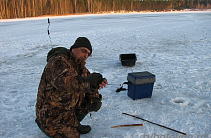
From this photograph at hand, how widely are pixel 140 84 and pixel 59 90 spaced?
1.72 m

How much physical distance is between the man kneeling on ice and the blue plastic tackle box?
1.23m

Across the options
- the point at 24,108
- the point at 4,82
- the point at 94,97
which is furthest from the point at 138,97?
the point at 4,82

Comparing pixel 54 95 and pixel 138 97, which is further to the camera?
pixel 138 97

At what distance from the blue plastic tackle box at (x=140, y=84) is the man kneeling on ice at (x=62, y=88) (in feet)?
4.03

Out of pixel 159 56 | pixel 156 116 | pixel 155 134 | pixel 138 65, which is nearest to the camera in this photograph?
pixel 155 134

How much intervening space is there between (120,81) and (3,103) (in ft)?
8.32

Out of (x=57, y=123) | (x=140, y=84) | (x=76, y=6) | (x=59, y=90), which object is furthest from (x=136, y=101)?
(x=76, y=6)

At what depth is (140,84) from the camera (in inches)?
130

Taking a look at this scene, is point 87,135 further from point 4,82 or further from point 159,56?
point 159,56

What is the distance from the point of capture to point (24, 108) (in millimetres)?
3314

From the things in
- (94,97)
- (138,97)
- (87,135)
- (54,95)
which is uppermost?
(54,95)

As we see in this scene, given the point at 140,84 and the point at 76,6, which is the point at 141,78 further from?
the point at 76,6

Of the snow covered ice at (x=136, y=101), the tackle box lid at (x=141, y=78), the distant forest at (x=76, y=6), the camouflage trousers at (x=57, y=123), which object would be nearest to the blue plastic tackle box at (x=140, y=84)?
the tackle box lid at (x=141, y=78)

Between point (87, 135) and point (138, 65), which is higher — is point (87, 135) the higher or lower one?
the lower one
